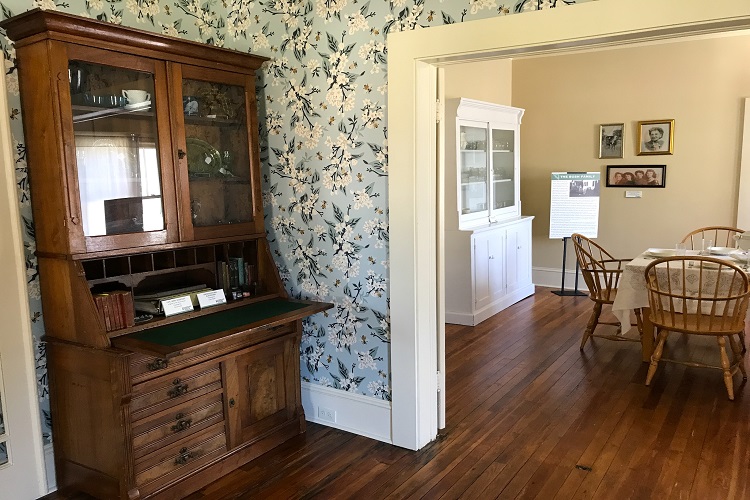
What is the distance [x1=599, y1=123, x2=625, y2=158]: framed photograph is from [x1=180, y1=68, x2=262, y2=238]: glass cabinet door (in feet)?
15.1

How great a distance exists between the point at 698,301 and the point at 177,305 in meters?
3.03

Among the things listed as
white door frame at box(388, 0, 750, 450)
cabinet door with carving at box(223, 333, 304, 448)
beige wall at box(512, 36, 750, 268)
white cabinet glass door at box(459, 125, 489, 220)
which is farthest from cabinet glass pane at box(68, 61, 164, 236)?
beige wall at box(512, 36, 750, 268)

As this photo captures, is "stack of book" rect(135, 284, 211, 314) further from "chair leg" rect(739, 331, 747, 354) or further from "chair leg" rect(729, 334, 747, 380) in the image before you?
"chair leg" rect(739, 331, 747, 354)

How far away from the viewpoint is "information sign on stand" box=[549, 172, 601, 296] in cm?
632

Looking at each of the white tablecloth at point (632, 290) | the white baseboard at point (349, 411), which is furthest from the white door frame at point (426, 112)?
the white tablecloth at point (632, 290)

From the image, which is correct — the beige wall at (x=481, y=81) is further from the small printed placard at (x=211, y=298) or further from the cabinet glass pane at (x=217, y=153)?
the small printed placard at (x=211, y=298)

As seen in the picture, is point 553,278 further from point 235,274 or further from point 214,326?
point 214,326

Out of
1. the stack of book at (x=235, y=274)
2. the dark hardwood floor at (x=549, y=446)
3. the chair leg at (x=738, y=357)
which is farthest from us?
the chair leg at (x=738, y=357)

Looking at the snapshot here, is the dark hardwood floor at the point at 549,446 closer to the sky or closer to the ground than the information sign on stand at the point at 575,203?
closer to the ground

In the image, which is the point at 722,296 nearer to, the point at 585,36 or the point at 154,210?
the point at 585,36

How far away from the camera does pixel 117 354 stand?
8.00 ft

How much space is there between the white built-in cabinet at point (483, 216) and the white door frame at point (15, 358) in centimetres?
354

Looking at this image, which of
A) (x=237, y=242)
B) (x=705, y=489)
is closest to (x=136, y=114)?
(x=237, y=242)

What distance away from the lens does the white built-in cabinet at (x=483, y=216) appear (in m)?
5.41
